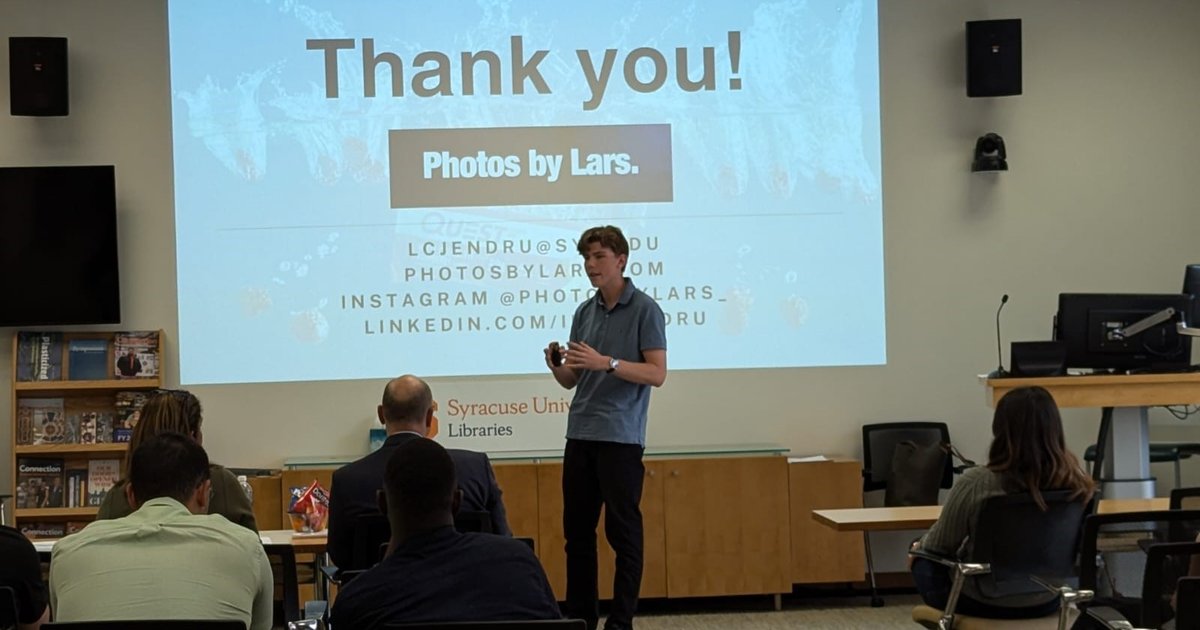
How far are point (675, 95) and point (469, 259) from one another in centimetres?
143

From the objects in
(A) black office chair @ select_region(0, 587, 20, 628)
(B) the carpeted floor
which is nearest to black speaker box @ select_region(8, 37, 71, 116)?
(B) the carpeted floor

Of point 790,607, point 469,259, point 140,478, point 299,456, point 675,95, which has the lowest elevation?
point 790,607

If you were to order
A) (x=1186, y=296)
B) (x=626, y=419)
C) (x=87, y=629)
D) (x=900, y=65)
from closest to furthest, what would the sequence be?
(x=87, y=629)
(x=626, y=419)
(x=1186, y=296)
(x=900, y=65)

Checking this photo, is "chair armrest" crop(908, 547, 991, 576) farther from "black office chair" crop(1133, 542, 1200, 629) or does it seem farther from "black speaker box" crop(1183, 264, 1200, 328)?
"black speaker box" crop(1183, 264, 1200, 328)

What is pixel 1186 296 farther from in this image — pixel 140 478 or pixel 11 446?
pixel 11 446

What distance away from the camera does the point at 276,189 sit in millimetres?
6953

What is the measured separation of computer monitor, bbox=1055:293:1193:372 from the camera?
594cm

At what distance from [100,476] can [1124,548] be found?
5.23 m

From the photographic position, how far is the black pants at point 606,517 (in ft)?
17.1

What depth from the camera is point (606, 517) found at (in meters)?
5.27

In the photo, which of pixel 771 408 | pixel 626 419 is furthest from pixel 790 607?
pixel 626 419

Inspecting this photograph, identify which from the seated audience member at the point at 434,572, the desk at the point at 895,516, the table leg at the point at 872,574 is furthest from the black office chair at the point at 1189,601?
the table leg at the point at 872,574

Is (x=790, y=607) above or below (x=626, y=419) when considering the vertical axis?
below

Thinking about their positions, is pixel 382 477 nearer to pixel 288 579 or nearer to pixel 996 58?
pixel 288 579
